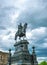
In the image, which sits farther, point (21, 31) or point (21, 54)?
point (21, 31)

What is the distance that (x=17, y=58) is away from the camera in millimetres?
32531

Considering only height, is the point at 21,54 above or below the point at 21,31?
below

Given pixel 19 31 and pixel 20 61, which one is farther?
pixel 19 31

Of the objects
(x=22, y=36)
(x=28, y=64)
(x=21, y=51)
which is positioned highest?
(x=22, y=36)

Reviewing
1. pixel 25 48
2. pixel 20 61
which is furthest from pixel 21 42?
pixel 20 61

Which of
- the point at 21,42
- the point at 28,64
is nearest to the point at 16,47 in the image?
the point at 21,42

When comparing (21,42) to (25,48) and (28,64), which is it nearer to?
(25,48)

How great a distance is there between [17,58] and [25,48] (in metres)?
2.18

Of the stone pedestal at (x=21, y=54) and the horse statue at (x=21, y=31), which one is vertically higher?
the horse statue at (x=21, y=31)

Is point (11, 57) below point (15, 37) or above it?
below

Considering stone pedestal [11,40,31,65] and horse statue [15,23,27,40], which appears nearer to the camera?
stone pedestal [11,40,31,65]

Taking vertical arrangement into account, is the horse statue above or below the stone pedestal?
above

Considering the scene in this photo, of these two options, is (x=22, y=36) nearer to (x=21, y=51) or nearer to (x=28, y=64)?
(x=21, y=51)

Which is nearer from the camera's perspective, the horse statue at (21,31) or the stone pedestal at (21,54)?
the stone pedestal at (21,54)
